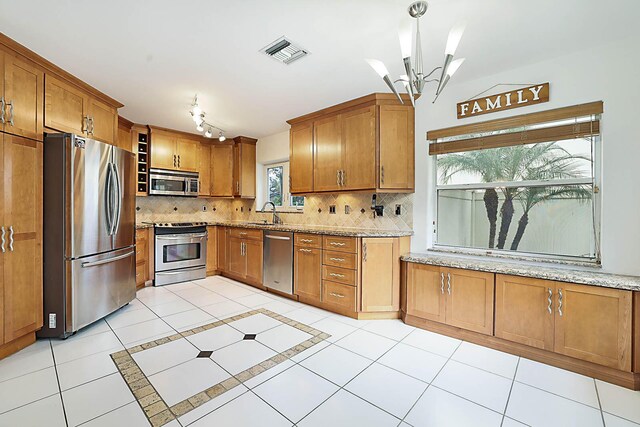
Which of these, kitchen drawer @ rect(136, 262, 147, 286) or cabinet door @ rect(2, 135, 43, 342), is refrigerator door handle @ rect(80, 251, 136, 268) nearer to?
cabinet door @ rect(2, 135, 43, 342)

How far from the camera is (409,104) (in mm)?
3283

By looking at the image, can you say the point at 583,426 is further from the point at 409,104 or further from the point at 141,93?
the point at 141,93

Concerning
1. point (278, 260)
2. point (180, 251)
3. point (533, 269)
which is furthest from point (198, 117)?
point (533, 269)

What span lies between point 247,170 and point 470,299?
14.0ft

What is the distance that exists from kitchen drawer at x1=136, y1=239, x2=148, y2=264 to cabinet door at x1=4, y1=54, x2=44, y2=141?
2013 mm

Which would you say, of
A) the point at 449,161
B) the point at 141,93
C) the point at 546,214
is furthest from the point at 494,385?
the point at 141,93

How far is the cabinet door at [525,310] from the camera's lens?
7.38 feet

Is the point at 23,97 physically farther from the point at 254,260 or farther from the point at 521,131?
the point at 521,131

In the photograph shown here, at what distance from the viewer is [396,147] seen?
330 centimetres

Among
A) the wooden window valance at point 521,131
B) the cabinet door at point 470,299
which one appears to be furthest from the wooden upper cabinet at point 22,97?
the cabinet door at point 470,299

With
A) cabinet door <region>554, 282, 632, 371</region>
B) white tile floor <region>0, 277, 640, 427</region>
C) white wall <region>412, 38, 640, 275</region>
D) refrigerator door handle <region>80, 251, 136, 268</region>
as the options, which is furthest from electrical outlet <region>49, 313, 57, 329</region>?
white wall <region>412, 38, 640, 275</region>

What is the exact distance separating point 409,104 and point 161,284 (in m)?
4.39

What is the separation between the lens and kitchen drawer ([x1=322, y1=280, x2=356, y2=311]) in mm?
3166

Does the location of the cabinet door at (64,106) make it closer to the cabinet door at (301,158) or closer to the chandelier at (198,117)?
the chandelier at (198,117)
